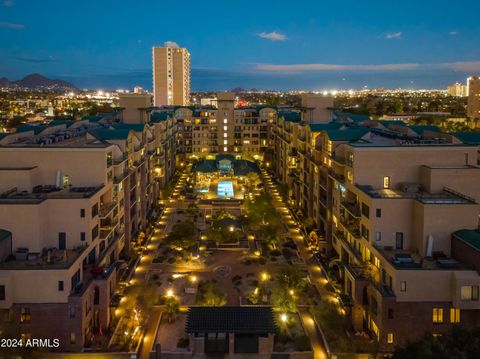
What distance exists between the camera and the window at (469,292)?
20.2 m

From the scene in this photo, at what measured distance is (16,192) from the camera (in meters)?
26.0

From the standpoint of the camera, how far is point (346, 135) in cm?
3381

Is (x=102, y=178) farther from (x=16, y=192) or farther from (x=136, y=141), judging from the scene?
(x=136, y=141)

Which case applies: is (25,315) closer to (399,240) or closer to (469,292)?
(399,240)

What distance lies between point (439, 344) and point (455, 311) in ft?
24.1

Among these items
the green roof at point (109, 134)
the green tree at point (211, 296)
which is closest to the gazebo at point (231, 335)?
the green tree at point (211, 296)

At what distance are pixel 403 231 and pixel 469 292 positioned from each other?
188 inches

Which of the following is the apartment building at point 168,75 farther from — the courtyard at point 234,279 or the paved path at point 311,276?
the courtyard at point 234,279

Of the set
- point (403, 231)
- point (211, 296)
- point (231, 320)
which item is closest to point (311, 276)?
point (403, 231)

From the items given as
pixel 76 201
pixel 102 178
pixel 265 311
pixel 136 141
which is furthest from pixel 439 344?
pixel 136 141

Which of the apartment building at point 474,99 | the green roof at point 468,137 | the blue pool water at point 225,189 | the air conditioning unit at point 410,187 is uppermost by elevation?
the apartment building at point 474,99

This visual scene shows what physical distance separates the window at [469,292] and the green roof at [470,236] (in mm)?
1708

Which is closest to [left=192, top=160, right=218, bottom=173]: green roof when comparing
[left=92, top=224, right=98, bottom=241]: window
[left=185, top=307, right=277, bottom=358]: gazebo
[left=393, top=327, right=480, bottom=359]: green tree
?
[left=92, top=224, right=98, bottom=241]: window

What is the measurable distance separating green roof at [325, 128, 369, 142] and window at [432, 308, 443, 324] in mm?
14556
